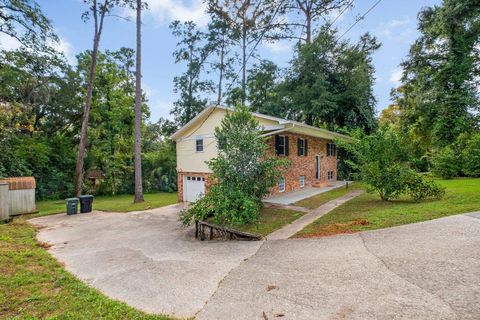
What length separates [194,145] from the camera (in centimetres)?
1502

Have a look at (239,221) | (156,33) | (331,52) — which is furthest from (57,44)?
(331,52)

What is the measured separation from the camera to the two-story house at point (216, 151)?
1330 centimetres

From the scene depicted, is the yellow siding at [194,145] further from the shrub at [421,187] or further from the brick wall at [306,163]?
the shrub at [421,187]

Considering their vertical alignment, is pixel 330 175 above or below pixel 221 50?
below

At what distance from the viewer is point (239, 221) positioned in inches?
294

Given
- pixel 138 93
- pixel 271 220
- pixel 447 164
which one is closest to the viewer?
pixel 271 220

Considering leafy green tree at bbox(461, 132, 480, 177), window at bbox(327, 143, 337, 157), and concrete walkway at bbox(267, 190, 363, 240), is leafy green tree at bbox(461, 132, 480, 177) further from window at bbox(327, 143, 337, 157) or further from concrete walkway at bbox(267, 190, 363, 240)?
concrete walkway at bbox(267, 190, 363, 240)

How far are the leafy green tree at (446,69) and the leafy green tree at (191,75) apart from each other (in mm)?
18716

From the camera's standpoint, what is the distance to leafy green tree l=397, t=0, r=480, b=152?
16109 millimetres

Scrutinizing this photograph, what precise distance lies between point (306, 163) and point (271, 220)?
27.0 feet

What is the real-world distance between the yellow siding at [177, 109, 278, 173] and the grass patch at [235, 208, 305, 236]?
5504 millimetres

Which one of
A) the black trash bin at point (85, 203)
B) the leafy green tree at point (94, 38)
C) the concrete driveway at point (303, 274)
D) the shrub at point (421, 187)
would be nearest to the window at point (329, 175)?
the shrub at point (421, 187)

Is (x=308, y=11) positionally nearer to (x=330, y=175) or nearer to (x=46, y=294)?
(x=330, y=175)

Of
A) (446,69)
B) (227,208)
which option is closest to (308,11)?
(446,69)
